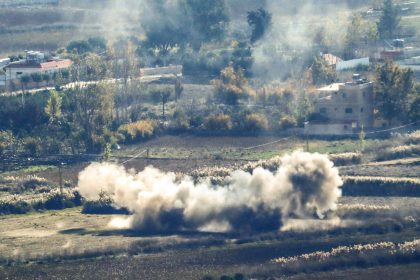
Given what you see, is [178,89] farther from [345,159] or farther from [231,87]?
[345,159]

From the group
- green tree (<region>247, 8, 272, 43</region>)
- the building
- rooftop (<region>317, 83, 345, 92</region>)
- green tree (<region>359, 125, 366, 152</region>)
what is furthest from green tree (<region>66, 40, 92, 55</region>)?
green tree (<region>359, 125, 366, 152</region>)

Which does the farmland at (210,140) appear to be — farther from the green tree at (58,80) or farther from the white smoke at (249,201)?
the green tree at (58,80)

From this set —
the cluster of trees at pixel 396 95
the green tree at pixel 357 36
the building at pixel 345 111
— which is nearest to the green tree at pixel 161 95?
the building at pixel 345 111

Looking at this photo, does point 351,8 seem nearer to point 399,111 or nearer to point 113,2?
point 113,2

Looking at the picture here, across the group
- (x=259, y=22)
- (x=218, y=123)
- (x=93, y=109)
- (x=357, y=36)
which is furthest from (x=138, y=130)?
(x=259, y=22)

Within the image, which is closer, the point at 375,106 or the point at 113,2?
the point at 375,106

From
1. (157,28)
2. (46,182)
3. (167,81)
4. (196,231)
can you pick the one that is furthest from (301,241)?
(157,28)
